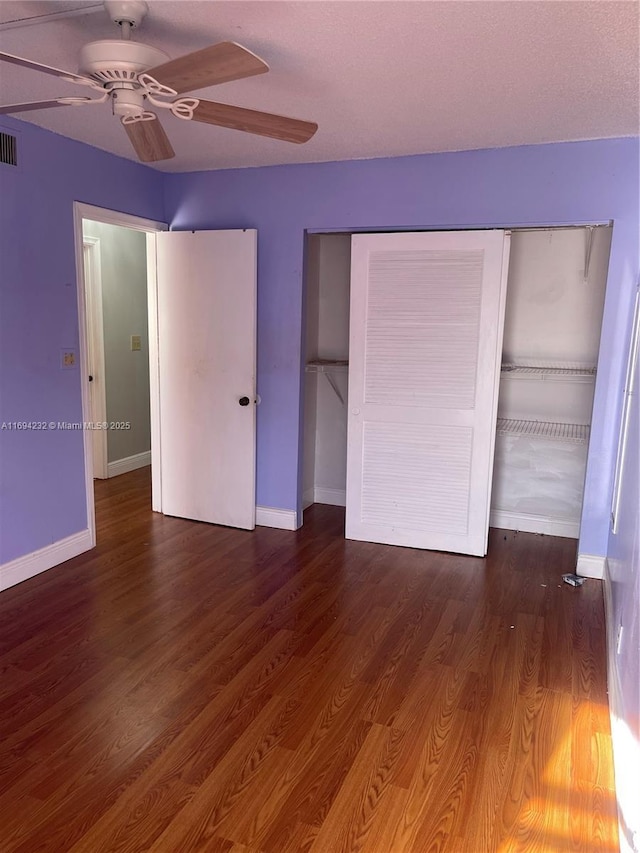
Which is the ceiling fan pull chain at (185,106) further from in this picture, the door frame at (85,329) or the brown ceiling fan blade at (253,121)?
the door frame at (85,329)

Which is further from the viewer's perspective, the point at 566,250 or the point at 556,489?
the point at 556,489

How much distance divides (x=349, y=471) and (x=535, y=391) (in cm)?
141

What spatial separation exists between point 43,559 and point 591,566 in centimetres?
317

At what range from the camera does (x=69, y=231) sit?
136 inches

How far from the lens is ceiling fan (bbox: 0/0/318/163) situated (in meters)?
1.72

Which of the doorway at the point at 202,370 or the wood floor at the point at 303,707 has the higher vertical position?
the doorway at the point at 202,370

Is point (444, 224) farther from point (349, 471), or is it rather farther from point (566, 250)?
point (349, 471)

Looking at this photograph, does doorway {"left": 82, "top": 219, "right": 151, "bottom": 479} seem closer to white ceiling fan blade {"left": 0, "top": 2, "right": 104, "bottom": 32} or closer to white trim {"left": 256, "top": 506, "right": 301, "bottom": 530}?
white trim {"left": 256, "top": 506, "right": 301, "bottom": 530}

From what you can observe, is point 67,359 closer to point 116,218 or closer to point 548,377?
point 116,218

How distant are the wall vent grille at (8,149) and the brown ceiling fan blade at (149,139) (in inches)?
40.5

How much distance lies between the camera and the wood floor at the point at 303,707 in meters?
1.80

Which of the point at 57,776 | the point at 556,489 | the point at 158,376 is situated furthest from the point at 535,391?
the point at 57,776

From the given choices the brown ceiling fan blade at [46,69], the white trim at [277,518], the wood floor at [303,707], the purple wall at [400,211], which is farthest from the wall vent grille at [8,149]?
the white trim at [277,518]

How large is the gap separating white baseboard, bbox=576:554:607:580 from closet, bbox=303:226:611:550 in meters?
0.68
